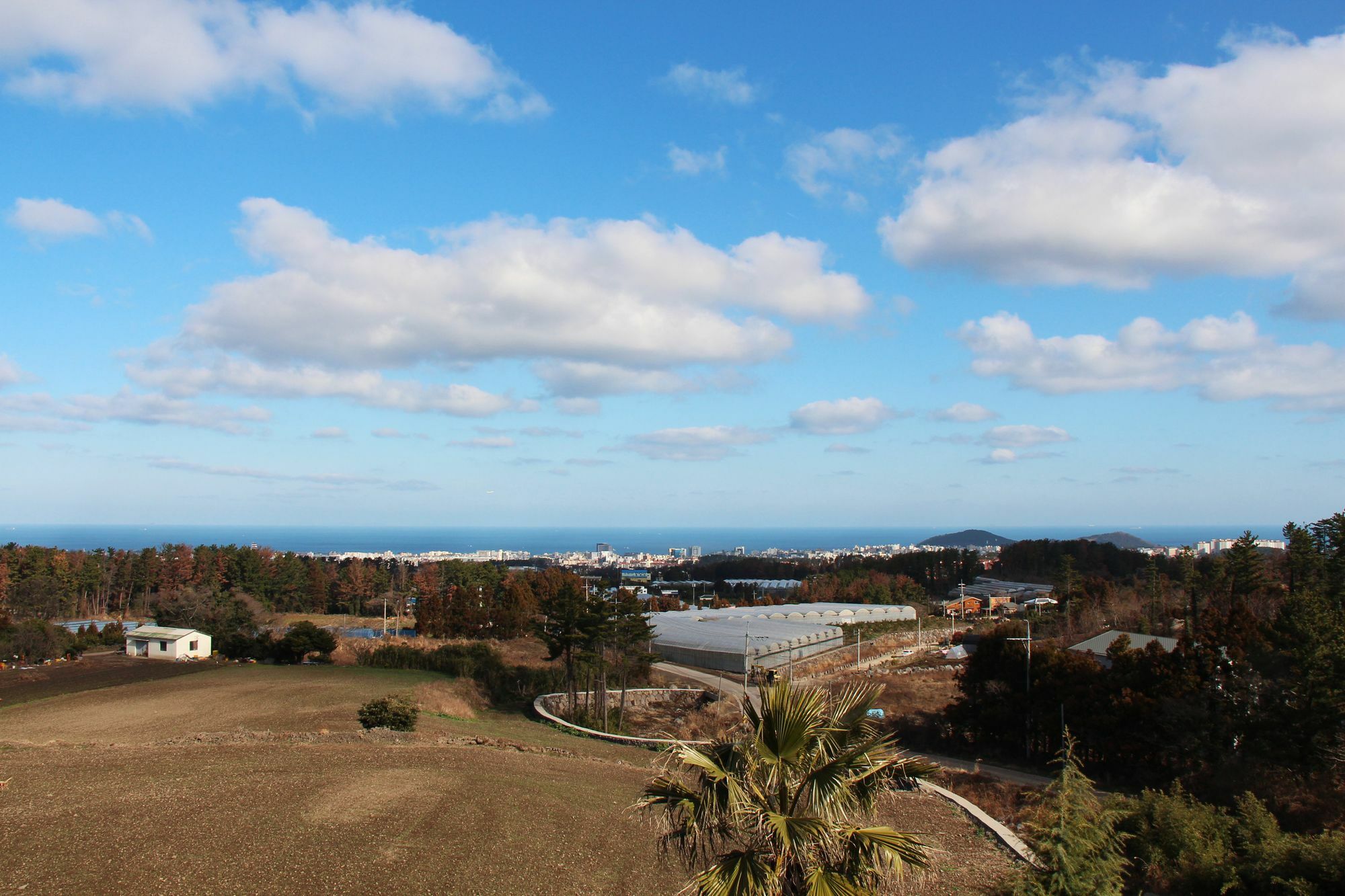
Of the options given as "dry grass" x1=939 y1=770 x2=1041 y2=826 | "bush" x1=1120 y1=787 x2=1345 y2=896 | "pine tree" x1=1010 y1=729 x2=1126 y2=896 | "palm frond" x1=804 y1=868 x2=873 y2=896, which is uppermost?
"palm frond" x1=804 y1=868 x2=873 y2=896

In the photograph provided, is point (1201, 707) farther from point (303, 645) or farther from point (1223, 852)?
point (303, 645)

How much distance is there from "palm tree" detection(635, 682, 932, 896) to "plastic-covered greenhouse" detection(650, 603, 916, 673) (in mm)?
35154

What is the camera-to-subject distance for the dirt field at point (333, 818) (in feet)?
35.7

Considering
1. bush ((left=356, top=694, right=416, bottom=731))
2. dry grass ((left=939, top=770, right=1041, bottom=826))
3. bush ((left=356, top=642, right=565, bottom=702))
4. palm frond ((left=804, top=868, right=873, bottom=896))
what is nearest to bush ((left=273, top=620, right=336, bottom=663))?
bush ((left=356, top=642, right=565, bottom=702))

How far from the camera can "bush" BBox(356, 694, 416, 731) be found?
2259cm

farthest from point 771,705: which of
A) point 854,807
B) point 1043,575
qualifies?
point 1043,575

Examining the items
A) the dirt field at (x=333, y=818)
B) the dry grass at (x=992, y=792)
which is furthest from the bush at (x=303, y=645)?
the dry grass at (x=992, y=792)

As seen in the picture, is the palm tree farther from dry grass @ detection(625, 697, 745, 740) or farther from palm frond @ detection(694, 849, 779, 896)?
dry grass @ detection(625, 697, 745, 740)

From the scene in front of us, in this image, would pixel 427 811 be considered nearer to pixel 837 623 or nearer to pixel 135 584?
pixel 837 623

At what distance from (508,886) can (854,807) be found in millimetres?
6782

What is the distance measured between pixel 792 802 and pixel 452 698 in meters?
31.5

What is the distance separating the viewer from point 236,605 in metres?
55.4

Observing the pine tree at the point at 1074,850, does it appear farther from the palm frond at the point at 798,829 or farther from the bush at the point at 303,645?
the bush at the point at 303,645

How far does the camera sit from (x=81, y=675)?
118 feet
